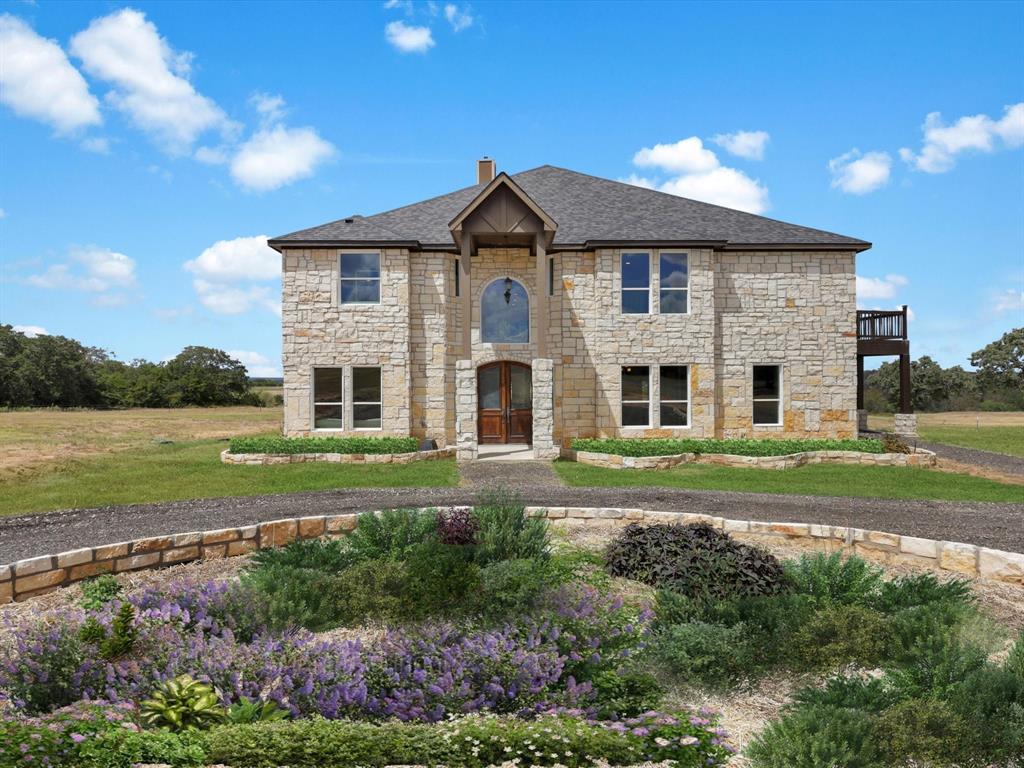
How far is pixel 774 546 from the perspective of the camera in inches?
322

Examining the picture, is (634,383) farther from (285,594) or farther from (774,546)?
(285,594)

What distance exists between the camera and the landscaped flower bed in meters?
3.51

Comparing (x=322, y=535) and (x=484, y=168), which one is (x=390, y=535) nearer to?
(x=322, y=535)

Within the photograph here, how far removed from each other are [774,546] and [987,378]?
5298cm

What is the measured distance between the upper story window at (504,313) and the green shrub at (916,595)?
14.4 metres

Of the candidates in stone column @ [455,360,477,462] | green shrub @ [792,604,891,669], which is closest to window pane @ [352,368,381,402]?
stone column @ [455,360,477,462]

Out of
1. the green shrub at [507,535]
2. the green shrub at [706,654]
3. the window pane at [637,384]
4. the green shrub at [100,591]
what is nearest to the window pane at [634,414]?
the window pane at [637,384]

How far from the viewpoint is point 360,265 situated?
19031 millimetres

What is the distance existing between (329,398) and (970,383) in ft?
166

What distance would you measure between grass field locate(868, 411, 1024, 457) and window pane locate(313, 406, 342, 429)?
69.6ft

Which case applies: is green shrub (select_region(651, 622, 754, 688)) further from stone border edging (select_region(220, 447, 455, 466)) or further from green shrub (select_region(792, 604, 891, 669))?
stone border edging (select_region(220, 447, 455, 466))

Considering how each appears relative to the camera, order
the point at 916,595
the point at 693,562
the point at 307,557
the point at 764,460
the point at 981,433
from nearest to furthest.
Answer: the point at 916,595 → the point at 693,562 → the point at 307,557 → the point at 764,460 → the point at 981,433

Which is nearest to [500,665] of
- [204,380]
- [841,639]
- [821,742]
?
[821,742]

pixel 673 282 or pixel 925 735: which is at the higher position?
pixel 673 282
